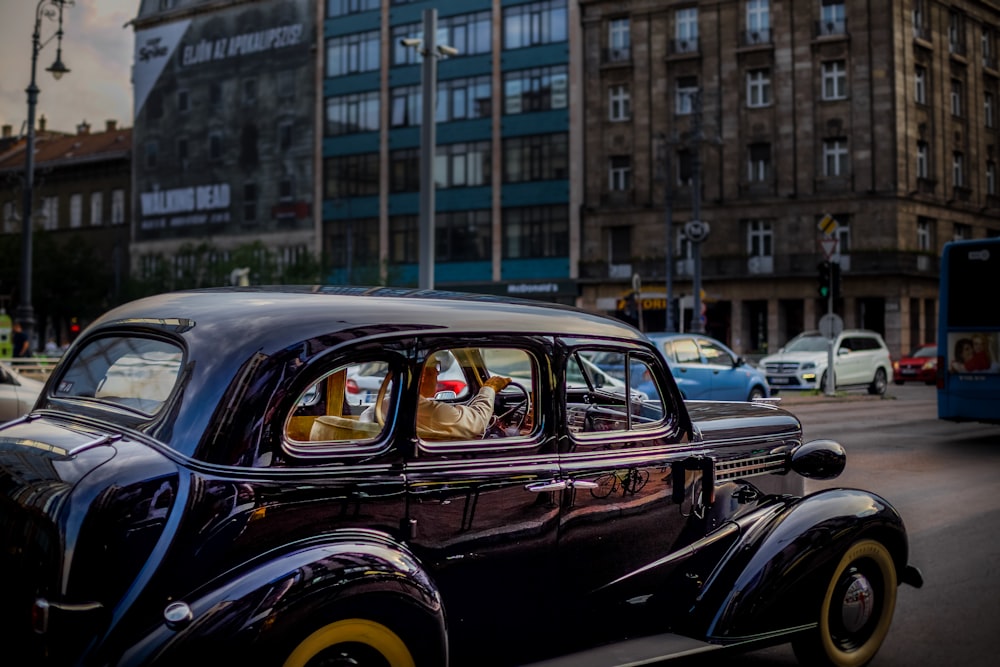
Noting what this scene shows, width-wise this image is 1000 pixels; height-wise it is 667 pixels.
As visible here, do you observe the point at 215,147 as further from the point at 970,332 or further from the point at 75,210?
the point at 970,332

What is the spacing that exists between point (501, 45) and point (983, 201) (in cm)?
2507

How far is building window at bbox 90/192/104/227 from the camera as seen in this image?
236ft

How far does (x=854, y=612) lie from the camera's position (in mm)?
4859

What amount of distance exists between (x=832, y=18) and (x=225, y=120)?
35.3 m

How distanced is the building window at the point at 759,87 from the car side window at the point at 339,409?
162 feet

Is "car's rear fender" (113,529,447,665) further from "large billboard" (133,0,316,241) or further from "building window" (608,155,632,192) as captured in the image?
"large billboard" (133,0,316,241)

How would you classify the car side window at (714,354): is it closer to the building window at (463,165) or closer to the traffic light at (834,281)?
the traffic light at (834,281)

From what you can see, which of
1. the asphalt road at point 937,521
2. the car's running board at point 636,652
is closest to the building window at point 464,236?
the asphalt road at point 937,521

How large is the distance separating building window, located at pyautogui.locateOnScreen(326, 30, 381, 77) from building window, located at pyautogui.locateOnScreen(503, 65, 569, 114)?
8626 millimetres

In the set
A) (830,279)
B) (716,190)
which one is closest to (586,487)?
(830,279)

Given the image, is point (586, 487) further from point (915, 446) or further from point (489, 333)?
point (915, 446)

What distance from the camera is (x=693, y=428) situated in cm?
470

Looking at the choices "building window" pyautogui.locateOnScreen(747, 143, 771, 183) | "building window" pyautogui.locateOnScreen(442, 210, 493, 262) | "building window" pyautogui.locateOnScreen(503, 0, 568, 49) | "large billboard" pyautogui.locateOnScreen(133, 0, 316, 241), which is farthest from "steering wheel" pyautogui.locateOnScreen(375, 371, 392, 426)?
"large billboard" pyautogui.locateOnScreen(133, 0, 316, 241)

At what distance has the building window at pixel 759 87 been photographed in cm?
5097
